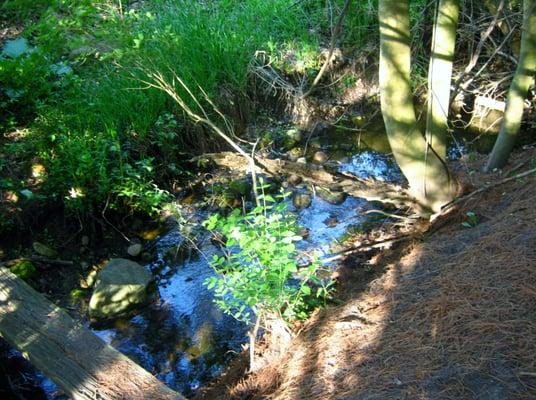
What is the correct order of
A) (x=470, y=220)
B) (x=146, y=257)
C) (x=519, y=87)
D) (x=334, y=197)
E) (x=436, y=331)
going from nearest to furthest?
(x=436, y=331)
(x=470, y=220)
(x=519, y=87)
(x=146, y=257)
(x=334, y=197)

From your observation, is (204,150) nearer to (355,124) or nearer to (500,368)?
(355,124)

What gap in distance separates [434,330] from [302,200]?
2972mm

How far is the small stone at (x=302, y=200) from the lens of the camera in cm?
556

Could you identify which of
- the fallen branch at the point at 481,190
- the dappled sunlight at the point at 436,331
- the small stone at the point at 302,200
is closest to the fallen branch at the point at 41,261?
the small stone at the point at 302,200

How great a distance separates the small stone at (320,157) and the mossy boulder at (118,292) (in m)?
2.77

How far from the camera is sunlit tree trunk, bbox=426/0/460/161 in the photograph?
382 cm

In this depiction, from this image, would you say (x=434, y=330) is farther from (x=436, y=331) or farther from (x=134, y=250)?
(x=134, y=250)

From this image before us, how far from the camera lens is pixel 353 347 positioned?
2920 mm

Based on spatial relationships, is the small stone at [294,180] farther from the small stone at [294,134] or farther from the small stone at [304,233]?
the small stone at [294,134]

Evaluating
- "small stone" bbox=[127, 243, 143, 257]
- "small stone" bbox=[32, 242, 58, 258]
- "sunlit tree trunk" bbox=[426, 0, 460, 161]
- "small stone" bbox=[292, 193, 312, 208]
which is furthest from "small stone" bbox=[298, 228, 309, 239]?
"small stone" bbox=[32, 242, 58, 258]

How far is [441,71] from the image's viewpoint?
13.2ft

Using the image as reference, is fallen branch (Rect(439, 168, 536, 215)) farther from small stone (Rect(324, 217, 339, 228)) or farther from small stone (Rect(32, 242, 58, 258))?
small stone (Rect(32, 242, 58, 258))

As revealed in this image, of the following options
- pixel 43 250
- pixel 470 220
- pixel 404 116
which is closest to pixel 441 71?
pixel 404 116

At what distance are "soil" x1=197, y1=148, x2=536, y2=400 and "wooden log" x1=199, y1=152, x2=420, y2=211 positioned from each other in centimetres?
81
